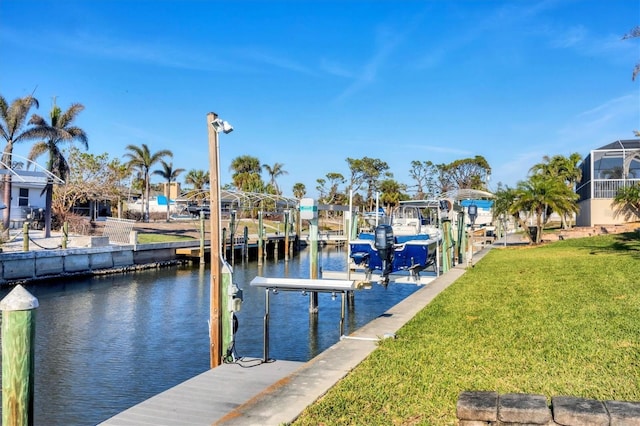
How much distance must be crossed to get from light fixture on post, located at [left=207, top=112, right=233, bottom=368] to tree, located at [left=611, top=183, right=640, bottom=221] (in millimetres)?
31985

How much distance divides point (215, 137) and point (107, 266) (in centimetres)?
1908

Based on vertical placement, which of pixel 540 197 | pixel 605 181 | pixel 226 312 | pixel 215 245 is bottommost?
pixel 226 312

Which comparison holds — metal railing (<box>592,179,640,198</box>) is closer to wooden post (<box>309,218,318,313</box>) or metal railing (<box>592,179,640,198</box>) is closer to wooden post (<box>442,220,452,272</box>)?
wooden post (<box>442,220,452,272</box>)

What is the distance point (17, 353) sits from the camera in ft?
16.5

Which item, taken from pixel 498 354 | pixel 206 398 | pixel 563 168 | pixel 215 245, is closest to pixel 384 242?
pixel 215 245

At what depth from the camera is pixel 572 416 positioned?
13.3ft

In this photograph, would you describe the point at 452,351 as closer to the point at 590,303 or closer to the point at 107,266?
the point at 590,303

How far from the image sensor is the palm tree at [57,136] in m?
31.6

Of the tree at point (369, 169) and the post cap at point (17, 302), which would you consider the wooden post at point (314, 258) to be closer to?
the post cap at point (17, 302)

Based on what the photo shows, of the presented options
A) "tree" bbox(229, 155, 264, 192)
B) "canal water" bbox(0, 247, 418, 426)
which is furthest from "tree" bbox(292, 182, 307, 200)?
"canal water" bbox(0, 247, 418, 426)

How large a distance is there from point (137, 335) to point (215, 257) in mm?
6407

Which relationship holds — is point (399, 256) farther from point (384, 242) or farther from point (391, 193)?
point (391, 193)

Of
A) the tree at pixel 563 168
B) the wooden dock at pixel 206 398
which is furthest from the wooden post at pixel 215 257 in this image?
the tree at pixel 563 168

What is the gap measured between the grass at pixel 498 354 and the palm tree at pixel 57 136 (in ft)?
87.8
